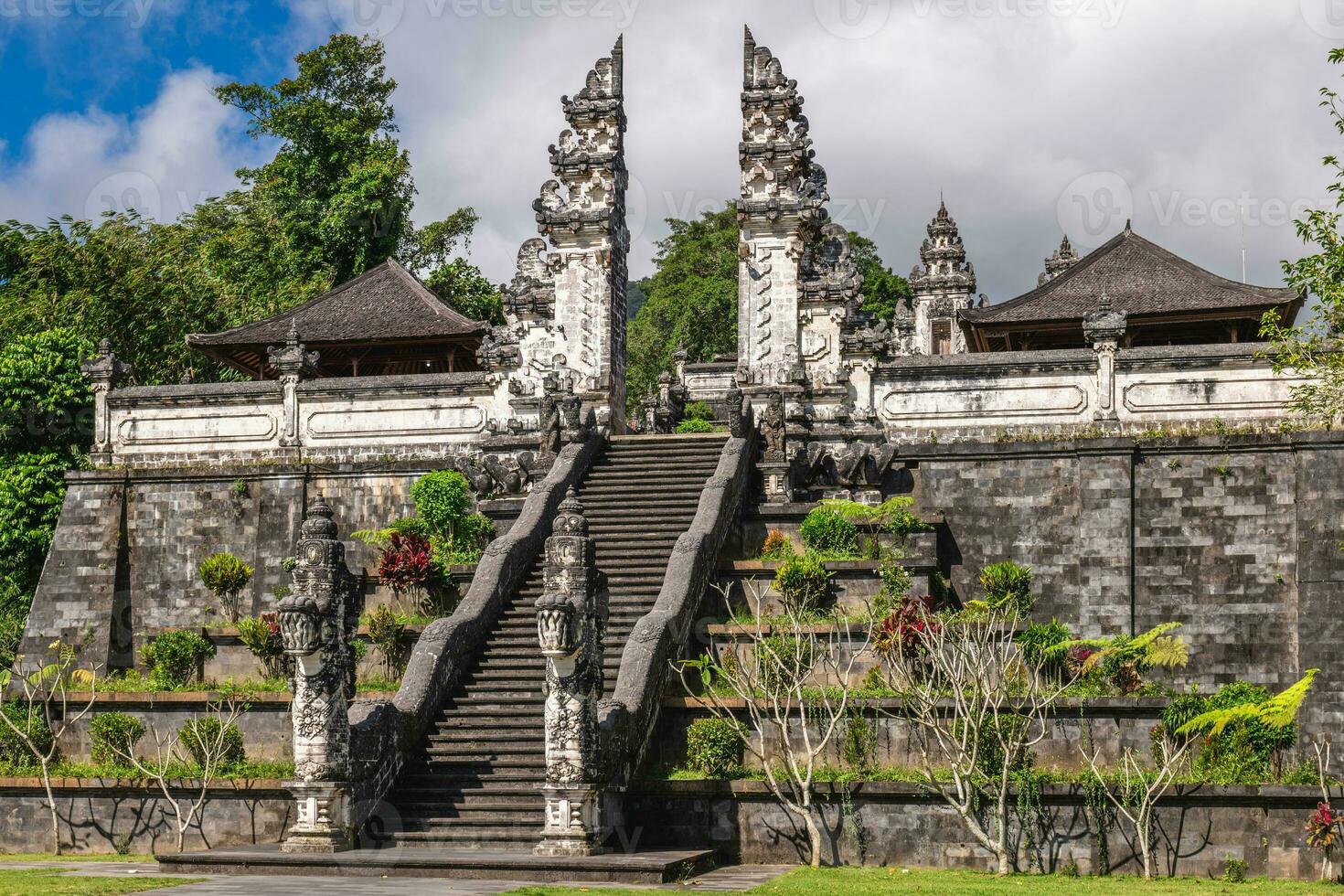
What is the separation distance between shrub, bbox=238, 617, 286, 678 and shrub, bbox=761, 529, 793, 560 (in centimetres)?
683

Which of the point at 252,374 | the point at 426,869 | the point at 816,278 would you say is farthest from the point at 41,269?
the point at 426,869

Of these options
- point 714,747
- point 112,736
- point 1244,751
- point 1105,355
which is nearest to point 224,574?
point 112,736

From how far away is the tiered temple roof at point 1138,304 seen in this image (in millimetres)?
32562

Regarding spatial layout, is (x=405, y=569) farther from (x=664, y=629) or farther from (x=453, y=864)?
(x=453, y=864)

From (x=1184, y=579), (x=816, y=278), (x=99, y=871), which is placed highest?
(x=816, y=278)

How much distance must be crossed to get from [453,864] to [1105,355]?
14233mm

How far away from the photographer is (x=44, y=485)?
30500mm

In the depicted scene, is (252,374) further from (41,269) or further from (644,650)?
(644,650)

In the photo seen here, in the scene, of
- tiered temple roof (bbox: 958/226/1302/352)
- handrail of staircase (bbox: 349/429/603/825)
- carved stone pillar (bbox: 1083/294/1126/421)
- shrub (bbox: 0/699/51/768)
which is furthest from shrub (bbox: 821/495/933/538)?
shrub (bbox: 0/699/51/768)

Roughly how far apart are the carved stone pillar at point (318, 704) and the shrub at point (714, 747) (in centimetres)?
412

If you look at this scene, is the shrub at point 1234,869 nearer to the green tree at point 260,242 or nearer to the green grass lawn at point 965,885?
the green grass lawn at point 965,885

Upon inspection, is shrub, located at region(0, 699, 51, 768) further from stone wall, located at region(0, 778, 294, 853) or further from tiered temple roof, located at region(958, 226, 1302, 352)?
tiered temple roof, located at region(958, 226, 1302, 352)

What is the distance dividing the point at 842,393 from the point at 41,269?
2343cm

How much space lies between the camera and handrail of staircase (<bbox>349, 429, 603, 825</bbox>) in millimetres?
18344
